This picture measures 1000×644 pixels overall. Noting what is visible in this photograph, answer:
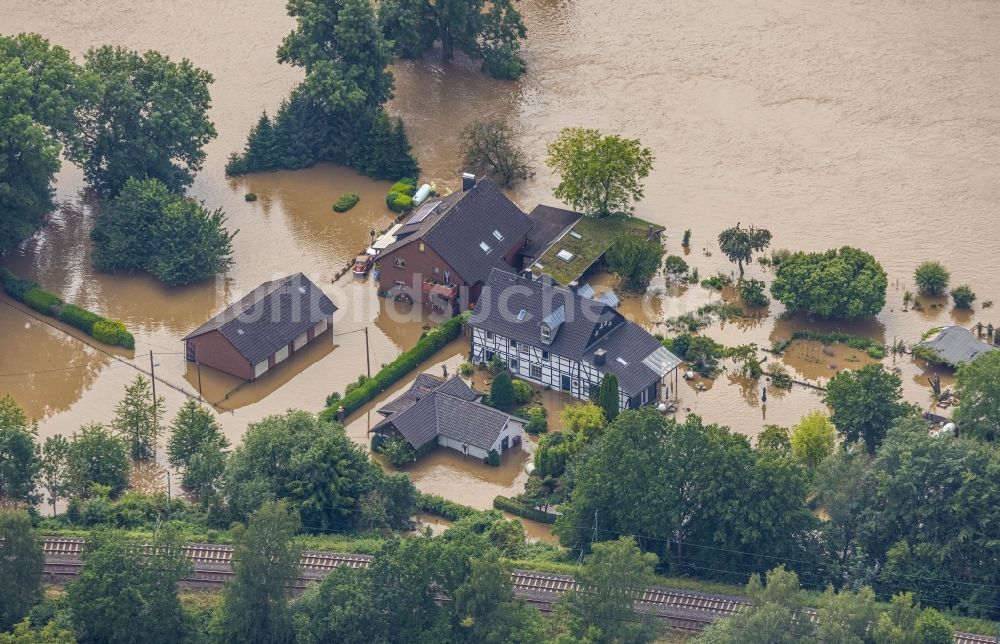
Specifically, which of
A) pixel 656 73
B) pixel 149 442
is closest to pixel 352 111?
pixel 656 73

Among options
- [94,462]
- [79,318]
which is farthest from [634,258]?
[94,462]

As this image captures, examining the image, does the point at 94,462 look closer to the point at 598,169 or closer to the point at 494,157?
the point at 598,169

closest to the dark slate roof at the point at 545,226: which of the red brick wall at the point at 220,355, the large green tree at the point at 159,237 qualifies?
the large green tree at the point at 159,237

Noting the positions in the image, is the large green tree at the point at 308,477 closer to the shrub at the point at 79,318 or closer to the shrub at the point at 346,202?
the shrub at the point at 79,318

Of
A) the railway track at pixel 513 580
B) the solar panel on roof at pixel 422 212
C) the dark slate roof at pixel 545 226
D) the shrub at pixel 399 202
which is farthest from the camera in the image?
the shrub at pixel 399 202

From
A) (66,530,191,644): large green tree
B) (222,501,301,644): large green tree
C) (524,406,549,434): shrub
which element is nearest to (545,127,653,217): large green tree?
(524,406,549,434): shrub

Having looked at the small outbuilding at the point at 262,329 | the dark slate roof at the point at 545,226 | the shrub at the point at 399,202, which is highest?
the shrub at the point at 399,202

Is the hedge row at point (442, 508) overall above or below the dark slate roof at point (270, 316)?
below
